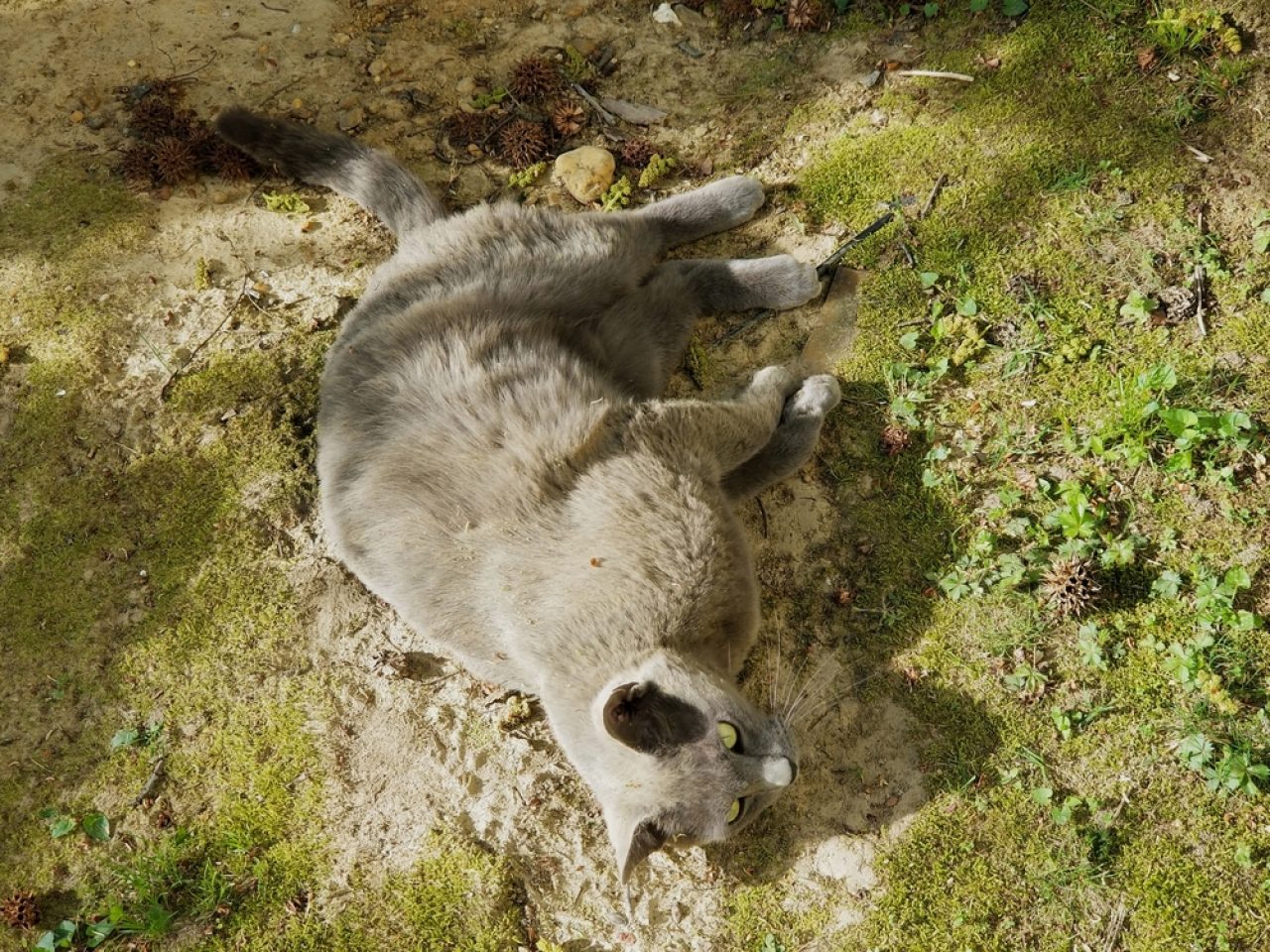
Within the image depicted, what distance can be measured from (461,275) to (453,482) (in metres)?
0.88

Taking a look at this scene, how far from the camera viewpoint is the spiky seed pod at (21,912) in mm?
3033

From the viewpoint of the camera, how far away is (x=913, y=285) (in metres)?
3.51

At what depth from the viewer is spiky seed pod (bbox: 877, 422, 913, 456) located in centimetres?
334

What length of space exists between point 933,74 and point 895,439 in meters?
1.63

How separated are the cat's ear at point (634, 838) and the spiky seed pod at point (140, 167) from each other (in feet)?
11.3

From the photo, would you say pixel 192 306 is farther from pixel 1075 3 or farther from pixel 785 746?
pixel 1075 3

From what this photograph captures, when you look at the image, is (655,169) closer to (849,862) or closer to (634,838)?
Result: (634,838)

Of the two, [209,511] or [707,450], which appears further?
[209,511]

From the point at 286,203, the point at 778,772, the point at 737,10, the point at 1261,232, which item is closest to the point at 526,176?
the point at 286,203

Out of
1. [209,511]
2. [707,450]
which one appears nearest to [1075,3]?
[707,450]

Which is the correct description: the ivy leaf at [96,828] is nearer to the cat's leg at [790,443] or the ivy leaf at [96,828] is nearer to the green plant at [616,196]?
the cat's leg at [790,443]

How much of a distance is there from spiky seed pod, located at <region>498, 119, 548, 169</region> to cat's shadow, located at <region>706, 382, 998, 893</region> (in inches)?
70.5

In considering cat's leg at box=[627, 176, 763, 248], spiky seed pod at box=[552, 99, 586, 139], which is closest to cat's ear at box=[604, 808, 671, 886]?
cat's leg at box=[627, 176, 763, 248]

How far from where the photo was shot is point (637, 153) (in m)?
3.94
